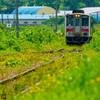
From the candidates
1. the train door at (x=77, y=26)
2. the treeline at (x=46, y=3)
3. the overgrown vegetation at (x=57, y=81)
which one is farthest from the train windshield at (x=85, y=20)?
the treeline at (x=46, y=3)

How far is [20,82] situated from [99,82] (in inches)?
198

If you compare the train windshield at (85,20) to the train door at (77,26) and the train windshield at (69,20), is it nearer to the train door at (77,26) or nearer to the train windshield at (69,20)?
the train door at (77,26)

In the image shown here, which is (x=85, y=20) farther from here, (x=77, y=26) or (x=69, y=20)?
(x=69, y=20)

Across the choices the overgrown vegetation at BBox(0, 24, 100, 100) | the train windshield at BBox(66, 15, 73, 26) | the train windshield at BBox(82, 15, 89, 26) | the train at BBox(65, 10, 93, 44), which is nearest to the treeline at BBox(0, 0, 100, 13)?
the train at BBox(65, 10, 93, 44)

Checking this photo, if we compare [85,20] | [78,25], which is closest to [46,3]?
[78,25]

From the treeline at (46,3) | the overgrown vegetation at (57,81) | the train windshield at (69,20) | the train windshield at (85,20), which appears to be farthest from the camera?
the treeline at (46,3)

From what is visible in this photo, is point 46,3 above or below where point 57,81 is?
above

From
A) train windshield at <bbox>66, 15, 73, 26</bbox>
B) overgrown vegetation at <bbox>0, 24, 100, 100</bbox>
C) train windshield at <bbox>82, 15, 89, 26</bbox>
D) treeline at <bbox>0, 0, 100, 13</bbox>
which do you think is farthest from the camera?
treeline at <bbox>0, 0, 100, 13</bbox>

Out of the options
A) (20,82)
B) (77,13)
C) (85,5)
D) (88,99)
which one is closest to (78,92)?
(88,99)

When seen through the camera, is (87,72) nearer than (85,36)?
Yes

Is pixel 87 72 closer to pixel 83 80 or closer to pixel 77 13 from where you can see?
pixel 83 80

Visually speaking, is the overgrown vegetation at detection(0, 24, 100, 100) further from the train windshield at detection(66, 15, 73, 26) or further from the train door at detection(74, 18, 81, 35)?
the train windshield at detection(66, 15, 73, 26)

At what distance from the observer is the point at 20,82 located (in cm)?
1012

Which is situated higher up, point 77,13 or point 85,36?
point 77,13
